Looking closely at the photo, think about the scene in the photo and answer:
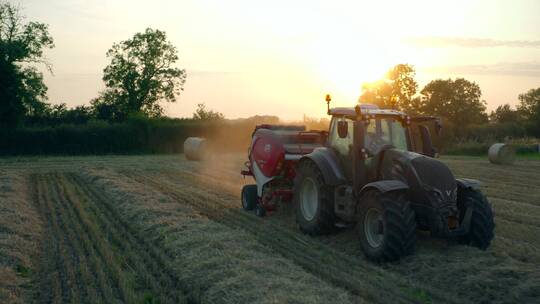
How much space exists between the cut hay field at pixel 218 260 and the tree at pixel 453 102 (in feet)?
161

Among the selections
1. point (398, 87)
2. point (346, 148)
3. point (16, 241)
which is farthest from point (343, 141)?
point (398, 87)

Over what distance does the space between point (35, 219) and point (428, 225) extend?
24.4 ft

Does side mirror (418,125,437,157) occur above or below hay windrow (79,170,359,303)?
above

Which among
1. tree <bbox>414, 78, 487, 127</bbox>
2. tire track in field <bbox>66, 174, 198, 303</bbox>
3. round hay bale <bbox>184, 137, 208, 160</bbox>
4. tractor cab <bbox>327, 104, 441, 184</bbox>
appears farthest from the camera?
tree <bbox>414, 78, 487, 127</bbox>

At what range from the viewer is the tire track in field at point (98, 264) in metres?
6.34

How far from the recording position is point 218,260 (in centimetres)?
729

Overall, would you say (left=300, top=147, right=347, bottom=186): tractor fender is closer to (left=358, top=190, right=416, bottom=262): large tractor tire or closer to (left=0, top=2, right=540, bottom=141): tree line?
(left=358, top=190, right=416, bottom=262): large tractor tire

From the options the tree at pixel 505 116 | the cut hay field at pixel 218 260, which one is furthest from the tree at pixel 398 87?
the cut hay field at pixel 218 260

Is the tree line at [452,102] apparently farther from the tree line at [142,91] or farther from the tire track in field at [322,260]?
the tire track in field at [322,260]

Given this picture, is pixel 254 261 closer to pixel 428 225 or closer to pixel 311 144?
pixel 428 225

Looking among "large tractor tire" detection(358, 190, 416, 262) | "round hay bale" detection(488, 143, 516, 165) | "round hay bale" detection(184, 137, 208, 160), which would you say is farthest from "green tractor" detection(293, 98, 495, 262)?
"round hay bale" detection(488, 143, 516, 165)

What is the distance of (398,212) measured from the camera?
717 cm

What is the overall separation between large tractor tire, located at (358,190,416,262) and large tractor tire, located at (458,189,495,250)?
0.97 meters

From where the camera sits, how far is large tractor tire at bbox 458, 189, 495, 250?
775cm
